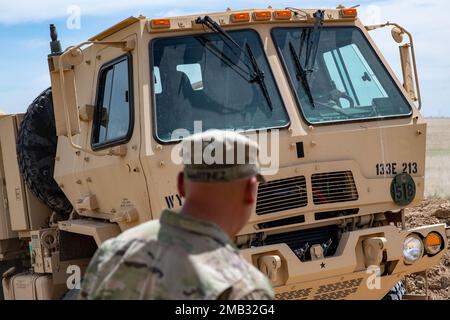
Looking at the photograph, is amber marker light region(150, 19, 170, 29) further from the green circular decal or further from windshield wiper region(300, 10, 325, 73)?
the green circular decal

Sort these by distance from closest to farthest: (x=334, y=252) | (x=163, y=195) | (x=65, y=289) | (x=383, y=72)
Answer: (x=163, y=195) → (x=334, y=252) → (x=383, y=72) → (x=65, y=289)

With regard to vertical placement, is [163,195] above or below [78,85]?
below

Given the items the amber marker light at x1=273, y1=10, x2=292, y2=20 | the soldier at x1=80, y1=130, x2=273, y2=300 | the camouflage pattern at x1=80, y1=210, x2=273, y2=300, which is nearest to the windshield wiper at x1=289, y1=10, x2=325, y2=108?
the amber marker light at x1=273, y1=10, x2=292, y2=20

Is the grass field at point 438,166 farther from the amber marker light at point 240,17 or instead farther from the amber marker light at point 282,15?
the amber marker light at point 240,17

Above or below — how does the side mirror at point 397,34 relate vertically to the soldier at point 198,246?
above

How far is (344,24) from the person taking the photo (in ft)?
22.7

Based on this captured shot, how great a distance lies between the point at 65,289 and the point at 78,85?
1729 millimetres

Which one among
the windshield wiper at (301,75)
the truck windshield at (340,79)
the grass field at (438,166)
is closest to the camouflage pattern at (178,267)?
the truck windshield at (340,79)

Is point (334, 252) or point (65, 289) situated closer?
point (334, 252)

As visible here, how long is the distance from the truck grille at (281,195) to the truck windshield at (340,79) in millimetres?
545

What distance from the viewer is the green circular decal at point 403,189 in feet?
21.5
